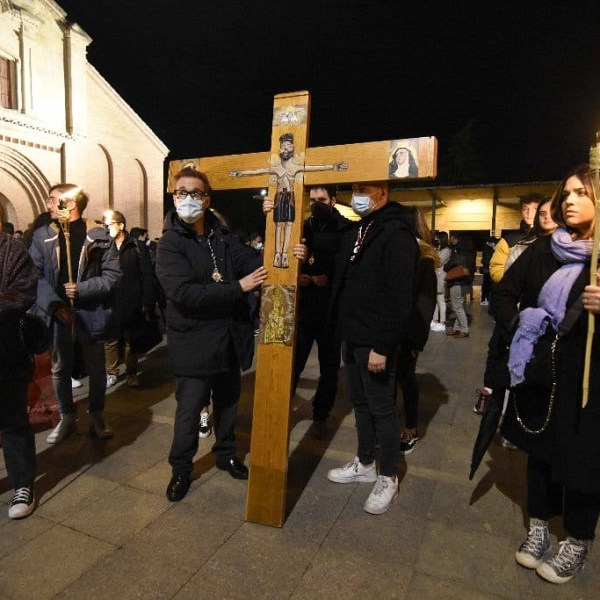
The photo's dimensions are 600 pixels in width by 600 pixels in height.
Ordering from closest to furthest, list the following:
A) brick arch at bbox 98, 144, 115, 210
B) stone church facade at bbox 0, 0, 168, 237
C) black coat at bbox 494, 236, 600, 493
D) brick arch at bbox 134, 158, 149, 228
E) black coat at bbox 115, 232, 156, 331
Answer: black coat at bbox 494, 236, 600, 493
black coat at bbox 115, 232, 156, 331
stone church facade at bbox 0, 0, 168, 237
brick arch at bbox 98, 144, 115, 210
brick arch at bbox 134, 158, 149, 228

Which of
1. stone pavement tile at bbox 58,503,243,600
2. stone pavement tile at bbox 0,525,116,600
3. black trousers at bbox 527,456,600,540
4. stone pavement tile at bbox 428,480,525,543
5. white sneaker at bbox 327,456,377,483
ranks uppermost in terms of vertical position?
black trousers at bbox 527,456,600,540

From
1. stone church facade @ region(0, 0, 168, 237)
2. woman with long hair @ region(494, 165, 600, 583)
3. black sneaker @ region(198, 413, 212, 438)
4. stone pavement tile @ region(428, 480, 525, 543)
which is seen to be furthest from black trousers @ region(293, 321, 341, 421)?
stone church facade @ region(0, 0, 168, 237)

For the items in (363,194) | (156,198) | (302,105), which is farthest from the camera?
(156,198)

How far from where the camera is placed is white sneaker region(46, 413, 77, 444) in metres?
3.85

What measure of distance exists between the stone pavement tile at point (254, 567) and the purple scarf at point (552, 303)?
1.45 meters

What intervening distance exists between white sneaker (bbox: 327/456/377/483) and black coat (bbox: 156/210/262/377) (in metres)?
1.01

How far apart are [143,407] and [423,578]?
3315 millimetres

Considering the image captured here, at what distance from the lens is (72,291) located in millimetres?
3697

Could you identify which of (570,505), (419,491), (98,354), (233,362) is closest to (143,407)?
(98,354)

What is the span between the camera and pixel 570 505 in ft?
7.54

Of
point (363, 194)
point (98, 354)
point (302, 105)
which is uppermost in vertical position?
point (302, 105)

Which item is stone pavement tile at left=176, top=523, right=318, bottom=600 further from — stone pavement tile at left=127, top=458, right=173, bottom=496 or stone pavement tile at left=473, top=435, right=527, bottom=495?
stone pavement tile at left=473, top=435, right=527, bottom=495

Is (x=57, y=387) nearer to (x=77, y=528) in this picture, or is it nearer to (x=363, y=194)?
(x=77, y=528)

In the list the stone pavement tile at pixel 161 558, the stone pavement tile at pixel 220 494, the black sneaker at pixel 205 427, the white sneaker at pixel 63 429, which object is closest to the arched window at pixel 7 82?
the white sneaker at pixel 63 429
